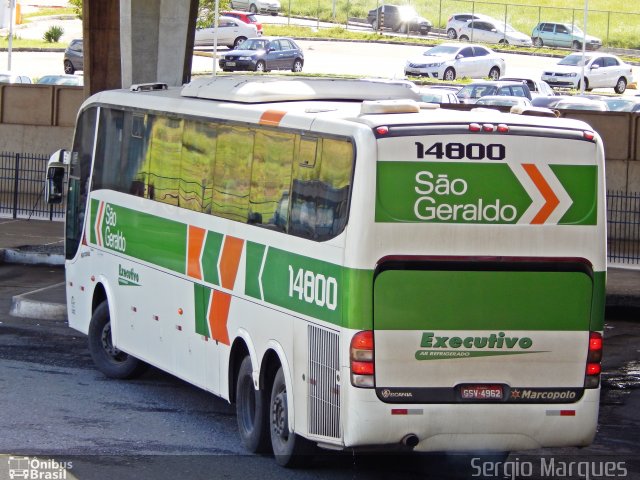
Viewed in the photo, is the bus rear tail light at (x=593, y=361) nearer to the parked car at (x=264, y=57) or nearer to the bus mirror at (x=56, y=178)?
the bus mirror at (x=56, y=178)

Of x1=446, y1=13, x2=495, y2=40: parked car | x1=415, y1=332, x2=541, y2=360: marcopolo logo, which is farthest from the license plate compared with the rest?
x1=446, y1=13, x2=495, y2=40: parked car

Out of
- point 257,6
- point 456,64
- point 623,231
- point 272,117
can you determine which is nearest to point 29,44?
point 257,6

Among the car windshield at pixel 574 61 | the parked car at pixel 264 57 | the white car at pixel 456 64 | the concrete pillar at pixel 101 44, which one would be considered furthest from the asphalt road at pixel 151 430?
the car windshield at pixel 574 61

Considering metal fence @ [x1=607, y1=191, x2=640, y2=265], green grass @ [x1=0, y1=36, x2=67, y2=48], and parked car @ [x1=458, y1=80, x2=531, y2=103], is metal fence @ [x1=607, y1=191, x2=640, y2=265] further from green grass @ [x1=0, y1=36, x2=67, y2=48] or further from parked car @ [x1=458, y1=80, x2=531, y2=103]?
green grass @ [x1=0, y1=36, x2=67, y2=48]

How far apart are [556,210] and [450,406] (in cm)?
Result: 158

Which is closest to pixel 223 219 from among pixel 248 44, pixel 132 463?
pixel 132 463

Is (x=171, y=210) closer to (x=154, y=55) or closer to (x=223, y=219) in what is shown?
(x=223, y=219)

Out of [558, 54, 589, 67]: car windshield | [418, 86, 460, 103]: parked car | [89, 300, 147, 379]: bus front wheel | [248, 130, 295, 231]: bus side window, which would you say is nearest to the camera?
[248, 130, 295, 231]: bus side window

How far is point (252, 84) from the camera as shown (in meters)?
11.4

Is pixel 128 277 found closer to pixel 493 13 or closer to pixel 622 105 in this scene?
pixel 622 105

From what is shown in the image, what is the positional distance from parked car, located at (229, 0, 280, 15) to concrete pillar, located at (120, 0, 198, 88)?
58.8 m

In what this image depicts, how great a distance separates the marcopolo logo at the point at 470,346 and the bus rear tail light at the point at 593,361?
1.41 feet

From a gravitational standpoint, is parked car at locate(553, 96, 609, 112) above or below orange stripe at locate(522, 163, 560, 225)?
below

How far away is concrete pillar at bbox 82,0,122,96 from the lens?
24.7m
